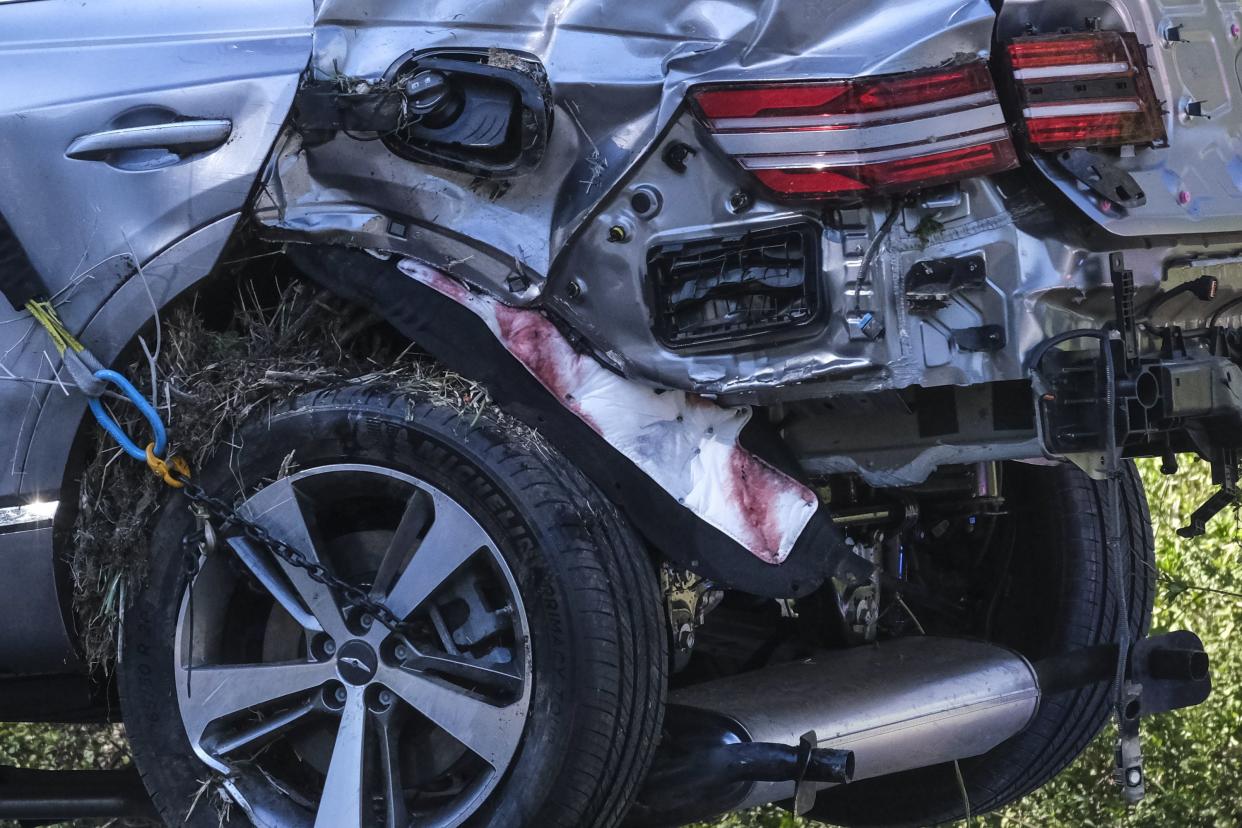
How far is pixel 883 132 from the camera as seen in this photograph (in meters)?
3.18

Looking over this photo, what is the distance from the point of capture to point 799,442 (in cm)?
366

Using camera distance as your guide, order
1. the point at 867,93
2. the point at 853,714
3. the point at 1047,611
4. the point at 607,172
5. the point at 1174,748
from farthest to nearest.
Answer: the point at 1174,748, the point at 1047,611, the point at 853,714, the point at 607,172, the point at 867,93

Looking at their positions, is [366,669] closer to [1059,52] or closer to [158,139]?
[158,139]

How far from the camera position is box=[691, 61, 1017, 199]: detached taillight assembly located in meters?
3.18

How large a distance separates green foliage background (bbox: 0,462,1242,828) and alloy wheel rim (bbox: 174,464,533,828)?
6.77 feet

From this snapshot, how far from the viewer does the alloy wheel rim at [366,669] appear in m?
3.46

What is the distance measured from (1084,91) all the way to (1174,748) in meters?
3.16

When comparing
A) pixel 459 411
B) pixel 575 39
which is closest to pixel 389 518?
pixel 459 411

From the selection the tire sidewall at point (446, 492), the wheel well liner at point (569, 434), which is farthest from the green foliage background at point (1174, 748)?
the tire sidewall at point (446, 492)

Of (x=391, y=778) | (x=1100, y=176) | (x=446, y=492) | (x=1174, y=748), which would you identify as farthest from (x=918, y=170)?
(x=1174, y=748)

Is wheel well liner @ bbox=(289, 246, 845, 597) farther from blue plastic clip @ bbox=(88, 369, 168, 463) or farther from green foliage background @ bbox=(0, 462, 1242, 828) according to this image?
green foliage background @ bbox=(0, 462, 1242, 828)

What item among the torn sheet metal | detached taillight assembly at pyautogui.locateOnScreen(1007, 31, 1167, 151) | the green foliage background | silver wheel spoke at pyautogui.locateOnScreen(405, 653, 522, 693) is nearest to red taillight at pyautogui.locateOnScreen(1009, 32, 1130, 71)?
detached taillight assembly at pyautogui.locateOnScreen(1007, 31, 1167, 151)

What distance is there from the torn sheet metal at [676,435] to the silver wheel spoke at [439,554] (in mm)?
315

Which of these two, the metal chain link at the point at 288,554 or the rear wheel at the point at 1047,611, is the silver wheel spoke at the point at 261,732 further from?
the rear wheel at the point at 1047,611
